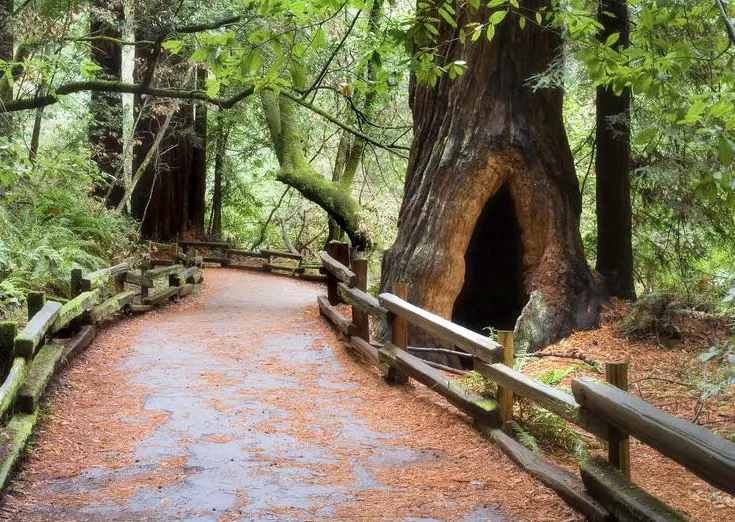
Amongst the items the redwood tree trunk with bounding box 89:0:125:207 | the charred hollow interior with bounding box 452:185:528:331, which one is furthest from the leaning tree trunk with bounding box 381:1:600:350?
the redwood tree trunk with bounding box 89:0:125:207

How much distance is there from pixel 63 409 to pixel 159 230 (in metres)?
18.2

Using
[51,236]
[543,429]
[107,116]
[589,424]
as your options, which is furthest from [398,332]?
[107,116]

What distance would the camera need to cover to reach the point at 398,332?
8.31 m

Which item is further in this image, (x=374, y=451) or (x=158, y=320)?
(x=158, y=320)

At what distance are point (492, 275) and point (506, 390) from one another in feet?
19.3

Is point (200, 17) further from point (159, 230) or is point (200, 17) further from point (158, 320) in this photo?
point (159, 230)

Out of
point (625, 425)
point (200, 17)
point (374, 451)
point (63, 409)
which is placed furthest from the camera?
point (200, 17)

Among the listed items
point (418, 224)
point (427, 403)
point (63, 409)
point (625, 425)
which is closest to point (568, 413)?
point (625, 425)

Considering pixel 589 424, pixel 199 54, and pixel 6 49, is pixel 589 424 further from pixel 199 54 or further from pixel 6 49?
pixel 6 49

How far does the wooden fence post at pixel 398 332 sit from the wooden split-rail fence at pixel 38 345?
3.56 m

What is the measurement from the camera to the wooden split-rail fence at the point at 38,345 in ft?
18.0

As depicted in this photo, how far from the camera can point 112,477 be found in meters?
5.35

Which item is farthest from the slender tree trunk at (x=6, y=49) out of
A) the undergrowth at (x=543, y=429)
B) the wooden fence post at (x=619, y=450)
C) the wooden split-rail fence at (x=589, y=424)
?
the wooden fence post at (x=619, y=450)

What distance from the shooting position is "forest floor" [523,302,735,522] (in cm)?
561
